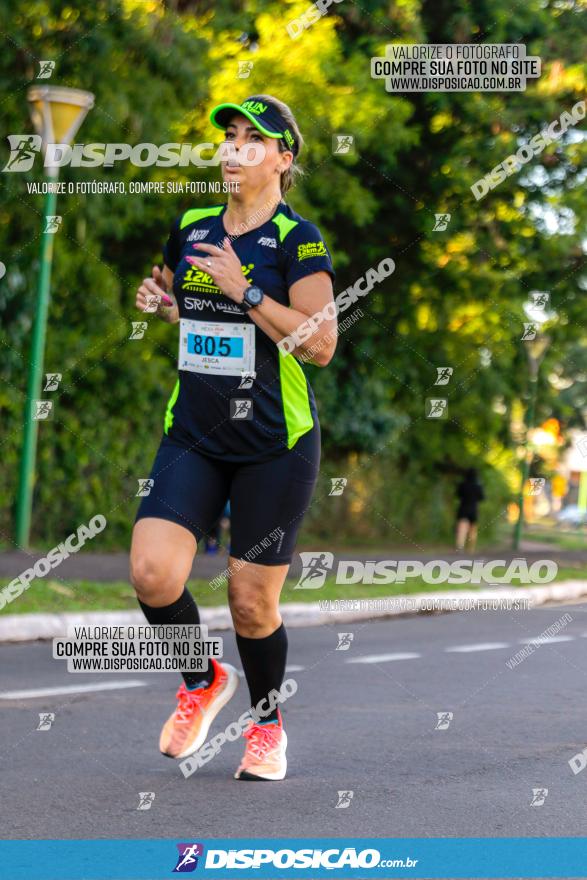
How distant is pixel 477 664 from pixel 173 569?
4.70 meters

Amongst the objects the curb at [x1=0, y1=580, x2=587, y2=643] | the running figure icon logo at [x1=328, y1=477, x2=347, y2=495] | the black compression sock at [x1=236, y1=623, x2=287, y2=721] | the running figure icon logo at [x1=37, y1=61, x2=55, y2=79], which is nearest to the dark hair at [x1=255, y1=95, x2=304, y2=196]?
the black compression sock at [x1=236, y1=623, x2=287, y2=721]

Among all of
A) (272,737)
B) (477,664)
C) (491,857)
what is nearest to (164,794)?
(272,737)

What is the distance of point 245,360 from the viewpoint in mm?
4824

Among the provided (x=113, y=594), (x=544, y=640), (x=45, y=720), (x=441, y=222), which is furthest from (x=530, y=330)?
(x=45, y=720)

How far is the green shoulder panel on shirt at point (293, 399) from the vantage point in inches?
191

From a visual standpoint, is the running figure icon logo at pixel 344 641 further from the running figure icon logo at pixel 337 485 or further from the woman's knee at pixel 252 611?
the running figure icon logo at pixel 337 485

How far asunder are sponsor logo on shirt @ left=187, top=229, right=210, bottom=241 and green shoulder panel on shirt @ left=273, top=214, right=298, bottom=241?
0.25 m

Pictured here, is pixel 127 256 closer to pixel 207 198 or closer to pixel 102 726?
pixel 207 198

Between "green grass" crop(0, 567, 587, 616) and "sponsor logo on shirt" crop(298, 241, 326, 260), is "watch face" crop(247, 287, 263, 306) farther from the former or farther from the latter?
"green grass" crop(0, 567, 587, 616)

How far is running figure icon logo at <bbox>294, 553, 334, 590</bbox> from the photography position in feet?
48.7

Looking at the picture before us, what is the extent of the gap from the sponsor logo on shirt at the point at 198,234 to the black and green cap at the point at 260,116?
34cm

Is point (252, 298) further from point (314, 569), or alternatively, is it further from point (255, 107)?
point (314, 569)

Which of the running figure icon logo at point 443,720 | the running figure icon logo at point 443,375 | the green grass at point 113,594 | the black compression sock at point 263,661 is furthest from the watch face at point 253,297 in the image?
the running figure icon logo at point 443,375

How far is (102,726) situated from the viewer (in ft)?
20.7
